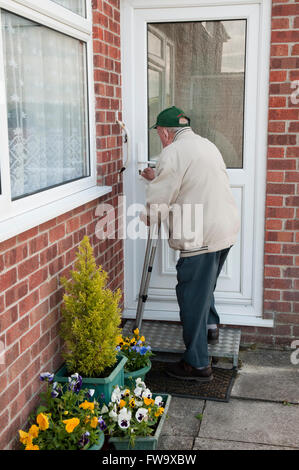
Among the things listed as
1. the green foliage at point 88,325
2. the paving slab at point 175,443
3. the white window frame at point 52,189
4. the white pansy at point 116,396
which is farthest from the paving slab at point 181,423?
the white window frame at point 52,189

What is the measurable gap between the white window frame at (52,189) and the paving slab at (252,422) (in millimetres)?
1546

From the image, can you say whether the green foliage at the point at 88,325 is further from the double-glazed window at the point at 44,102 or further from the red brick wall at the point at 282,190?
the red brick wall at the point at 282,190

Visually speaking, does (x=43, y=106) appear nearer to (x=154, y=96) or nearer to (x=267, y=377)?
(x=154, y=96)

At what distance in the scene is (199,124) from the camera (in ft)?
14.7

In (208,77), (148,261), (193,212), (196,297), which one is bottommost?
(196,297)

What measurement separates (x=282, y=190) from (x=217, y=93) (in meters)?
0.93

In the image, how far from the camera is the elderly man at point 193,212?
3.56 meters

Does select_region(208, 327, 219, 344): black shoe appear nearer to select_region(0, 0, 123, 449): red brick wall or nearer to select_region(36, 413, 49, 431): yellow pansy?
select_region(0, 0, 123, 449): red brick wall

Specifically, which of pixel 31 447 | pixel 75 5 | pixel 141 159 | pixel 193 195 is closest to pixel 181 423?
pixel 31 447

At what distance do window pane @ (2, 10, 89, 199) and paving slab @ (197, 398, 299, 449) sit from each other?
67.6 inches

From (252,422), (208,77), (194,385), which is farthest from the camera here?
(208,77)

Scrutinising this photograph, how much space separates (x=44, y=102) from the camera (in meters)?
3.11

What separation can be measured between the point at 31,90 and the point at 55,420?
5.63 feet

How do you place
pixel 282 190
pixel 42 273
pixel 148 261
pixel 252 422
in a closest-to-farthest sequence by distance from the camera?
pixel 42 273, pixel 252 422, pixel 148 261, pixel 282 190
